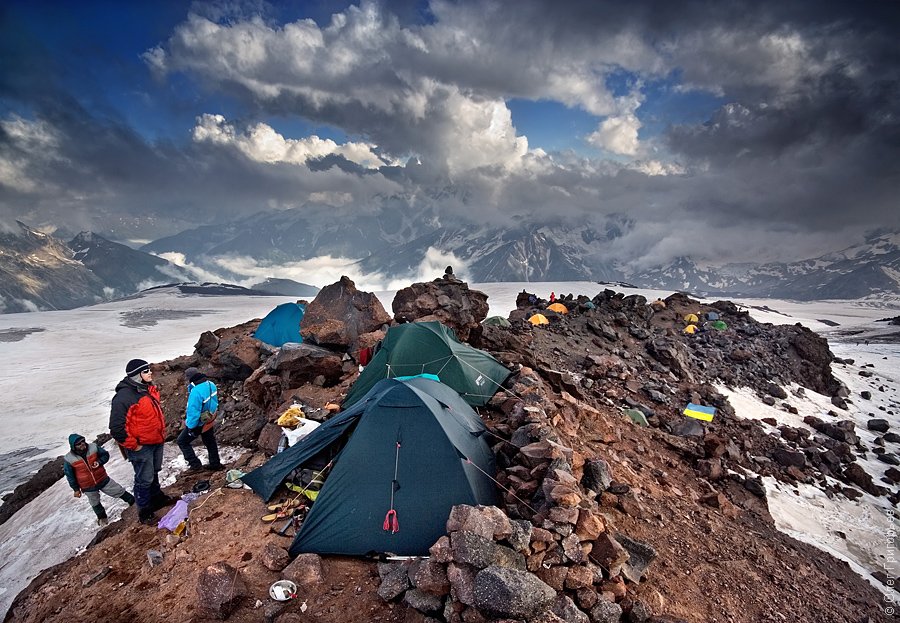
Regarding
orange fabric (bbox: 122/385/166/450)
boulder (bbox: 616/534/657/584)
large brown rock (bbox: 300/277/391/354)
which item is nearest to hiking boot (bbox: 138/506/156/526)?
orange fabric (bbox: 122/385/166/450)

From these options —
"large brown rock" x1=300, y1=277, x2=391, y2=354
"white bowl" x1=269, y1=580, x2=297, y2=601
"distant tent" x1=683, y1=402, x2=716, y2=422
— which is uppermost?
"large brown rock" x1=300, y1=277, x2=391, y2=354

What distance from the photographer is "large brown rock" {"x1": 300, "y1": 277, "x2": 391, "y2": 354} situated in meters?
16.8

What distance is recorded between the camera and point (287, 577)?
5922 mm

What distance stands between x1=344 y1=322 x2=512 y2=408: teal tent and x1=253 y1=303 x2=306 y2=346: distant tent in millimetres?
9563

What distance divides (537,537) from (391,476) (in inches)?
103

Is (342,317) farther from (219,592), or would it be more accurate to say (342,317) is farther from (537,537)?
(537,537)

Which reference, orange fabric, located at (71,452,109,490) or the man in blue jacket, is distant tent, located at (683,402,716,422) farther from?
orange fabric, located at (71,452,109,490)

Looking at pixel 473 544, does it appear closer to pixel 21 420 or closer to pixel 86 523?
pixel 86 523

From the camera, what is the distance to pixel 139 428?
8117 millimetres

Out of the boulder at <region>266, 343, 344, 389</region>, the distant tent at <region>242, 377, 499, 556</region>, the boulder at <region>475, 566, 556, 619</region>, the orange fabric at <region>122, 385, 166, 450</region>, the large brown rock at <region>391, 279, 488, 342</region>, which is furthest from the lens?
the large brown rock at <region>391, 279, 488, 342</region>

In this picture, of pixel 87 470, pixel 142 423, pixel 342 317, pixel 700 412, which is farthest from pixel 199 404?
pixel 700 412

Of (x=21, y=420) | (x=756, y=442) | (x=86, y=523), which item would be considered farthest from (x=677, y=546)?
(x=21, y=420)

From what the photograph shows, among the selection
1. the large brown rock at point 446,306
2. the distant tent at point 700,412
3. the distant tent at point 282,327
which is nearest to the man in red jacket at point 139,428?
the large brown rock at point 446,306

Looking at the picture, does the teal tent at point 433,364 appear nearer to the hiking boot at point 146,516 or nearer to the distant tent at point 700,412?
the hiking boot at point 146,516
